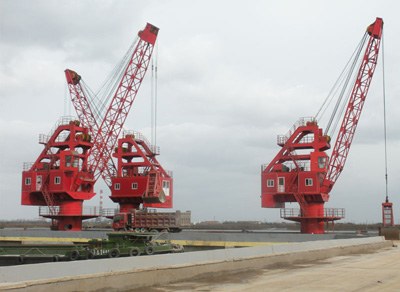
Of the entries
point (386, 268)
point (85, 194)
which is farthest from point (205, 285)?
point (85, 194)

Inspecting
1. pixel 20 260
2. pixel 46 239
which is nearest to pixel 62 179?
pixel 46 239

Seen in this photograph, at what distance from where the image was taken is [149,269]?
18.9m

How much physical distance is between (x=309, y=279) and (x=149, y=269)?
6976mm

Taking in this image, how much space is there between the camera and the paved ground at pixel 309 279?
58.4 feet

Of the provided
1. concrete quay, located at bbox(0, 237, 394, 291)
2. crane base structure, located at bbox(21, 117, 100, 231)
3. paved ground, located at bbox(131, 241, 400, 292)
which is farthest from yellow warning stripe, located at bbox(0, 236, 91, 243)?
paved ground, located at bbox(131, 241, 400, 292)

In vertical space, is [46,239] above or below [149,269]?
below

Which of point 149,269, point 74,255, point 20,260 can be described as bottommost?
point 20,260

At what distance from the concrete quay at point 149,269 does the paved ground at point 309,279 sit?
36cm

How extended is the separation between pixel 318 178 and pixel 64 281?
51.8m

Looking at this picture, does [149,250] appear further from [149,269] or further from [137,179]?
[137,179]

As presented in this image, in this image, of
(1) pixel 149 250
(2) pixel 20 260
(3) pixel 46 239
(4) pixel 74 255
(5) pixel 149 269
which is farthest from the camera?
(3) pixel 46 239

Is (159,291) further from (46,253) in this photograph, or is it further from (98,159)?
(98,159)

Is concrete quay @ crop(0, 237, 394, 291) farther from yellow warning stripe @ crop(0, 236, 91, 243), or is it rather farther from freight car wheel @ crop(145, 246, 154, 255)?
yellow warning stripe @ crop(0, 236, 91, 243)

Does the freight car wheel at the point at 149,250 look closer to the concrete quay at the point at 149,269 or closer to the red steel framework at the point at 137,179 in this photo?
the concrete quay at the point at 149,269
